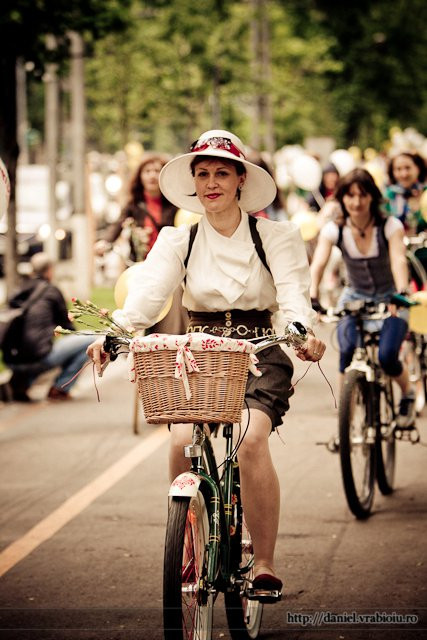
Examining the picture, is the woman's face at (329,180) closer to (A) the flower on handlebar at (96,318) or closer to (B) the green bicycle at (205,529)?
(B) the green bicycle at (205,529)

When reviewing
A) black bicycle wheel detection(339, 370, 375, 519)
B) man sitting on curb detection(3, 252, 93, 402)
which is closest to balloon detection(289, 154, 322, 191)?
man sitting on curb detection(3, 252, 93, 402)

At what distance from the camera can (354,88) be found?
48906 mm

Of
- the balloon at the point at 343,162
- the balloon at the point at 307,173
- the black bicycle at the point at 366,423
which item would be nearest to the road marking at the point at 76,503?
the black bicycle at the point at 366,423

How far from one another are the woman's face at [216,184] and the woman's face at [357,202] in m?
2.71

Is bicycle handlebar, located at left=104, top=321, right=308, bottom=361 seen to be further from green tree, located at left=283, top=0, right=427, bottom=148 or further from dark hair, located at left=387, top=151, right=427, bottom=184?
green tree, located at left=283, top=0, right=427, bottom=148

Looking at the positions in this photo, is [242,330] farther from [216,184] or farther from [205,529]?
[205,529]

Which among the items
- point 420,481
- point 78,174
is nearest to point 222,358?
point 420,481

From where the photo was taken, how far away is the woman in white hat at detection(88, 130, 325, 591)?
5012 millimetres

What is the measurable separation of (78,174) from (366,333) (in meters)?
15.0

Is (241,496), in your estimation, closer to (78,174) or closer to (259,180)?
(259,180)

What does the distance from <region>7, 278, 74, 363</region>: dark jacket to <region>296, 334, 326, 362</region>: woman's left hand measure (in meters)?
7.57

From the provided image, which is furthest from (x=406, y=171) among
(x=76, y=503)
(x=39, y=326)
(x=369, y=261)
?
(x=76, y=503)

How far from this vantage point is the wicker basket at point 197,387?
14.5 ft

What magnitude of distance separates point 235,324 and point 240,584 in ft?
3.23
